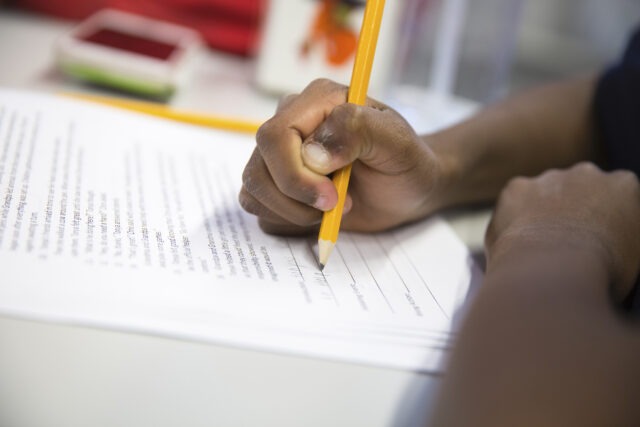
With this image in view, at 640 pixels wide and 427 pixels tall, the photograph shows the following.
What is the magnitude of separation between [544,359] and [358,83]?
161 mm

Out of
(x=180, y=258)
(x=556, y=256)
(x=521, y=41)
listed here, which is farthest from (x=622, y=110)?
(x=521, y=41)

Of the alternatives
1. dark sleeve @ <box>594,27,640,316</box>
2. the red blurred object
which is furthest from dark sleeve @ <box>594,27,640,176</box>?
the red blurred object

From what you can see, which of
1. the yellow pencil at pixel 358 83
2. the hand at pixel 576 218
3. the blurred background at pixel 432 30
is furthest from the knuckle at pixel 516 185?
the blurred background at pixel 432 30

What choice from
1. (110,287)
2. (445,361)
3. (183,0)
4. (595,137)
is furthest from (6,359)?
(183,0)

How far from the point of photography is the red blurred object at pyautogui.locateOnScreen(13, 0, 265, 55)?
755 millimetres

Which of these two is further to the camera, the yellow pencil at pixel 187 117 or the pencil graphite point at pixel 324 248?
the yellow pencil at pixel 187 117

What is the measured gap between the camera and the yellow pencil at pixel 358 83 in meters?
0.34

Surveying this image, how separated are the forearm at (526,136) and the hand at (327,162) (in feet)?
0.32

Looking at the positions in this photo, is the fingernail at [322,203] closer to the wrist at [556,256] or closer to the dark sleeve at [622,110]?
the wrist at [556,256]

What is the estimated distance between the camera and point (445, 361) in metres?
0.28

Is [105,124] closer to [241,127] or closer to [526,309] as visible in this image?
A: [241,127]

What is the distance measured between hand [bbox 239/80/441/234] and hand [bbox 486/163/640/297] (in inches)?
2.2

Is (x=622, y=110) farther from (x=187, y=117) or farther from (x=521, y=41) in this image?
(x=521, y=41)

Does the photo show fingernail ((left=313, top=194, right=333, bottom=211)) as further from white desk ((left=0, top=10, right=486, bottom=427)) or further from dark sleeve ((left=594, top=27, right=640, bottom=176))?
dark sleeve ((left=594, top=27, right=640, bottom=176))
